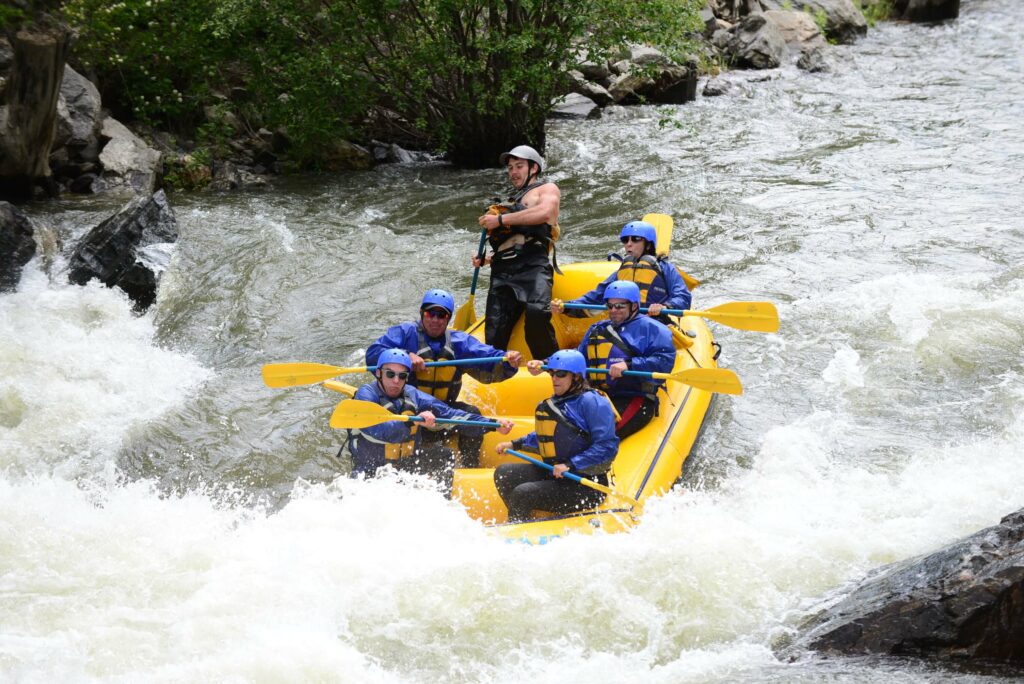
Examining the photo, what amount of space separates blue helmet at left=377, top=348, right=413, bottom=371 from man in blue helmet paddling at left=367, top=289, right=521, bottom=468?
0.91 feet

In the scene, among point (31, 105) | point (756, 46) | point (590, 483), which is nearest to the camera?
point (590, 483)

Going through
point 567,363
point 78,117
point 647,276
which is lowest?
point 647,276

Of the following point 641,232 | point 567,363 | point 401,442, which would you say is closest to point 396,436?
point 401,442

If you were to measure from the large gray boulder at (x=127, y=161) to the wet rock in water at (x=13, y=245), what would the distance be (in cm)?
192

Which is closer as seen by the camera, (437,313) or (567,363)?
(567,363)

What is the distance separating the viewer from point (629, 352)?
5.98m

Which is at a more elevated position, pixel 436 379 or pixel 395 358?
pixel 395 358

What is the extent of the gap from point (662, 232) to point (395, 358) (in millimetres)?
2833

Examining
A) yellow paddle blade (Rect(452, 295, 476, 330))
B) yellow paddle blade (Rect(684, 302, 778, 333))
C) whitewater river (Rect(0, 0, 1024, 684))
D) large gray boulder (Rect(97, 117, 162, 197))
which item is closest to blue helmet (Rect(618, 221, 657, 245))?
yellow paddle blade (Rect(684, 302, 778, 333))

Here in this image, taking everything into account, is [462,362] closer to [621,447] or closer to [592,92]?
[621,447]

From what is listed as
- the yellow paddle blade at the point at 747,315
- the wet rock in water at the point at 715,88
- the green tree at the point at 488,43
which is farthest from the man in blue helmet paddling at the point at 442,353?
the wet rock in water at the point at 715,88

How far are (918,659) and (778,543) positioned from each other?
1293 millimetres

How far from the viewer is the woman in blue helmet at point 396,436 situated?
5418 millimetres

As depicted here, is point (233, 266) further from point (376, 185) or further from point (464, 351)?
point (464, 351)
